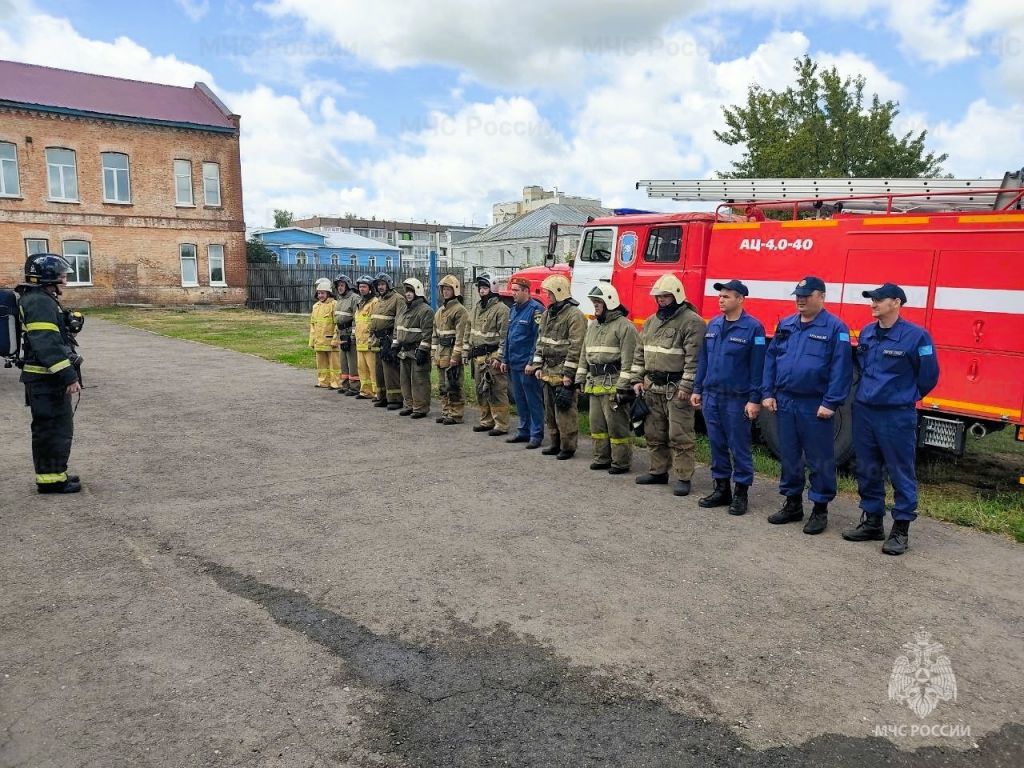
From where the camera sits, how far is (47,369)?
627cm

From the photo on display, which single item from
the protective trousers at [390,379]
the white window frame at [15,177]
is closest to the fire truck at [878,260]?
the protective trousers at [390,379]

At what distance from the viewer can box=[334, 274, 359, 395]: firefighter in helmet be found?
11883 mm

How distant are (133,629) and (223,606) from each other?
0.49 metres

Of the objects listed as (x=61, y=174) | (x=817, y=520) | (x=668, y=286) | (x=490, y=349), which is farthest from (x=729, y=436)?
(x=61, y=174)

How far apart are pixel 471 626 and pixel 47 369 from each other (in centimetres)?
442

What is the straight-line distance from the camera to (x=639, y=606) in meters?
→ 4.49

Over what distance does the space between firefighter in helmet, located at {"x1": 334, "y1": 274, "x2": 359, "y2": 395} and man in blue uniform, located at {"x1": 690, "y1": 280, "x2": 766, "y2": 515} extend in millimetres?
6773

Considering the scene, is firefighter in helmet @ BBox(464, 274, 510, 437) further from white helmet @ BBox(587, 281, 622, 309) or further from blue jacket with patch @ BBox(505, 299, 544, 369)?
white helmet @ BBox(587, 281, 622, 309)

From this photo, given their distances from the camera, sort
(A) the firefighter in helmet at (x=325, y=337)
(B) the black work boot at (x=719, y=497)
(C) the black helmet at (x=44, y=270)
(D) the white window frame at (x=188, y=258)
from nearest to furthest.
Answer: (C) the black helmet at (x=44, y=270) < (B) the black work boot at (x=719, y=497) < (A) the firefighter in helmet at (x=325, y=337) < (D) the white window frame at (x=188, y=258)

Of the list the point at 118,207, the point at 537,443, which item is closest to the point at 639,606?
the point at 537,443

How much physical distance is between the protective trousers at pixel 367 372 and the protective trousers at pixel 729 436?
6.01 meters

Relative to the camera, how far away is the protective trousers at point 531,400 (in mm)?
8719

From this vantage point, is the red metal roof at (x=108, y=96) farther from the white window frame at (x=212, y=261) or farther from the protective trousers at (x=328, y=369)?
the protective trousers at (x=328, y=369)

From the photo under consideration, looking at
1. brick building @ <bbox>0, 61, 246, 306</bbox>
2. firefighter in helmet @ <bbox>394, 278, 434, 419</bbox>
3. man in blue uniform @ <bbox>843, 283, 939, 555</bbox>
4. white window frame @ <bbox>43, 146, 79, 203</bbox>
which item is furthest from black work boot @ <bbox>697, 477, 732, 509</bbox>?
white window frame @ <bbox>43, 146, 79, 203</bbox>
